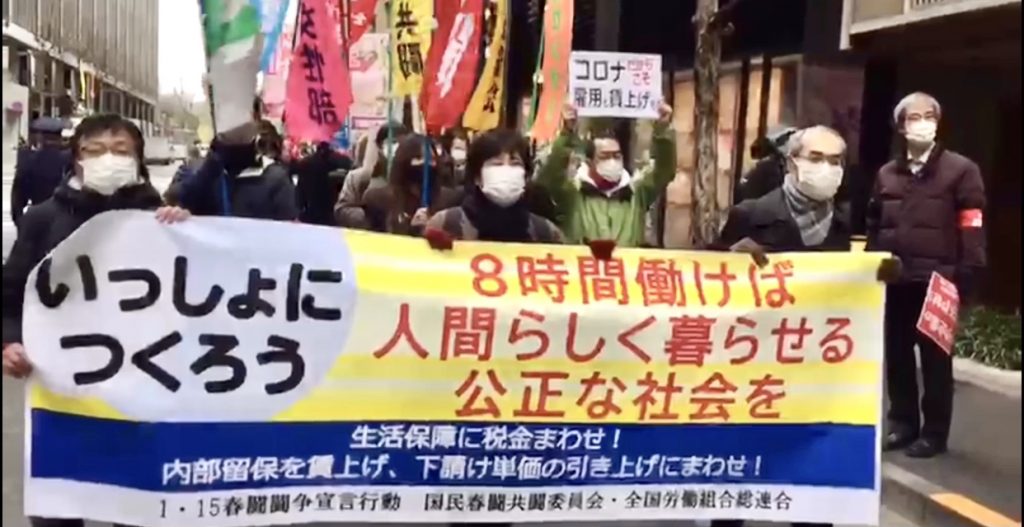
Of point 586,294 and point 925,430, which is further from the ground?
point 586,294

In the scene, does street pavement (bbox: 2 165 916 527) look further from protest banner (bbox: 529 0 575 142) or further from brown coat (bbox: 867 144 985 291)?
protest banner (bbox: 529 0 575 142)

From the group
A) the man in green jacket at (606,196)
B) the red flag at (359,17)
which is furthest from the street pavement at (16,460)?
the red flag at (359,17)

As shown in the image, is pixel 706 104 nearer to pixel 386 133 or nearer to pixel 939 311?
pixel 386 133

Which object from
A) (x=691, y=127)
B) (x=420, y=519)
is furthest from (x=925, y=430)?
(x=691, y=127)

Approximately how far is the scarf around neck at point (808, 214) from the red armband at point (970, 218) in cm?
168

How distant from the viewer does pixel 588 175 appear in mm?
6359

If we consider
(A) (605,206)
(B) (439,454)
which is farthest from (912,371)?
(B) (439,454)

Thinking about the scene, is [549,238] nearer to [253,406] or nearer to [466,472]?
[466,472]

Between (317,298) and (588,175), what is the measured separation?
8.93 feet

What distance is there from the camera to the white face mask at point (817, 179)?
4.47 m

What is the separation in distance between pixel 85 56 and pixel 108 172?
3.76 metres

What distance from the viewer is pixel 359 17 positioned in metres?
12.1

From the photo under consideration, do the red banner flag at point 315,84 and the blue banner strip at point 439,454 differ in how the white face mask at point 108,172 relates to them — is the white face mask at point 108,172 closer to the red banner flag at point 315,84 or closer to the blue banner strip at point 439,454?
the blue banner strip at point 439,454

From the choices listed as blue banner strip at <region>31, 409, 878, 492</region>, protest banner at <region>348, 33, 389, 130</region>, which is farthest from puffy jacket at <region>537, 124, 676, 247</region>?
protest banner at <region>348, 33, 389, 130</region>
